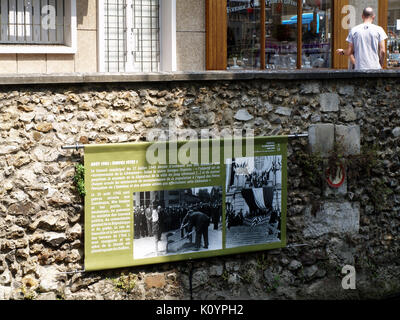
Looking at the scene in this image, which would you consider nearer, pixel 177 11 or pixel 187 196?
pixel 187 196

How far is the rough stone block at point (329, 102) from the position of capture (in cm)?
786

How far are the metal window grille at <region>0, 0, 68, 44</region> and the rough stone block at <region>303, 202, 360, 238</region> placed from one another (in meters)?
5.46

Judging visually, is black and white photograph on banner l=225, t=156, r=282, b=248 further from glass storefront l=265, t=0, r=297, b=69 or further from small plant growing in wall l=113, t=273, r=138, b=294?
glass storefront l=265, t=0, r=297, b=69

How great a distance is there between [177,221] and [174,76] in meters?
1.32

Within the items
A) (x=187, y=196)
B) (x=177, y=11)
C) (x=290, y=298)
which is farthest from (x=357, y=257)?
(x=177, y=11)

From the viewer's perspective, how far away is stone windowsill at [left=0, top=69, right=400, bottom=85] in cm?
637

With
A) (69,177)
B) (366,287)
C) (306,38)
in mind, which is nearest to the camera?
(69,177)

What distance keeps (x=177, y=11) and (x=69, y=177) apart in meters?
6.22

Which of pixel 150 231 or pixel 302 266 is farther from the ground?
pixel 150 231

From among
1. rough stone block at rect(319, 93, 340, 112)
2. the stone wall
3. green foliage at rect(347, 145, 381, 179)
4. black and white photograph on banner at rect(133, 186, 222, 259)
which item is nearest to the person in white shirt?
the stone wall

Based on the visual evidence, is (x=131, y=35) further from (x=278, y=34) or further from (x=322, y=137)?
(x=322, y=137)

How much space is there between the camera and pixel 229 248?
7.25 metres

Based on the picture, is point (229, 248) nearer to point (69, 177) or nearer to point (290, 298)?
point (290, 298)

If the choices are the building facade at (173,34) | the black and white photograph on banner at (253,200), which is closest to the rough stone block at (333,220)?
the black and white photograph on banner at (253,200)
